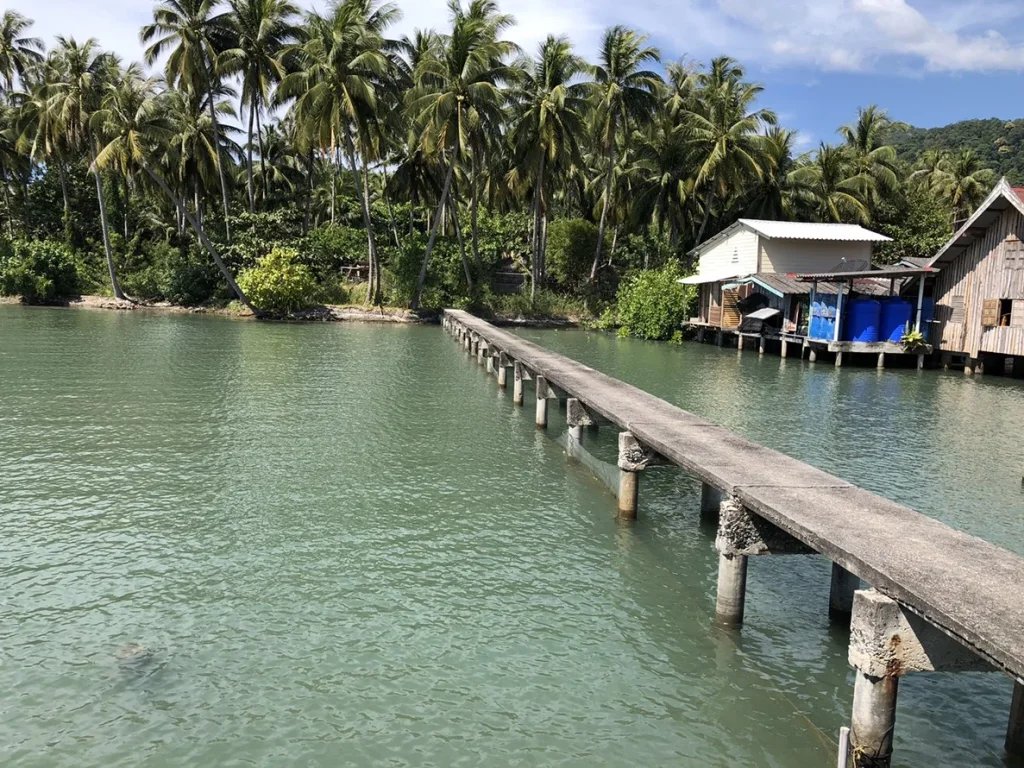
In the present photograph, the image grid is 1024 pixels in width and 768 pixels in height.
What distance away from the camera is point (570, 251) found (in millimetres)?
45719

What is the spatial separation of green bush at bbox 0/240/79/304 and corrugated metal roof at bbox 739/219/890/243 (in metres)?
35.3

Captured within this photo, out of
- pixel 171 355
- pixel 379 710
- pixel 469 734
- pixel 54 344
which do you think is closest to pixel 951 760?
pixel 469 734

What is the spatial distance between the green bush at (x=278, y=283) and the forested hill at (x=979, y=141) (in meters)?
56.6

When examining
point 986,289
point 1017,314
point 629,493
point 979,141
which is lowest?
point 629,493

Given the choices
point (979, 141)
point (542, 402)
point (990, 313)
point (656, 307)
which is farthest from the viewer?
point (979, 141)

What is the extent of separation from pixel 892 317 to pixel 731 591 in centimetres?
2414

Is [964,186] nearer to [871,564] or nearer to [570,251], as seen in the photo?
[570,251]

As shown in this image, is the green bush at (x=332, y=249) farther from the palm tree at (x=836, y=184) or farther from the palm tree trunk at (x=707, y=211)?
the palm tree at (x=836, y=184)

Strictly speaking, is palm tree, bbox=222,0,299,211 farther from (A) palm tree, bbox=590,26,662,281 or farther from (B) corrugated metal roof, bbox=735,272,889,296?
(B) corrugated metal roof, bbox=735,272,889,296

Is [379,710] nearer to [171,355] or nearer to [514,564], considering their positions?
[514,564]

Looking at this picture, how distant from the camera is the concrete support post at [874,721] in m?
4.44

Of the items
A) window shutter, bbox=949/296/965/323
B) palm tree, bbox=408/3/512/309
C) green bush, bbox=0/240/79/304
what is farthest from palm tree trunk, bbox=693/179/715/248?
green bush, bbox=0/240/79/304

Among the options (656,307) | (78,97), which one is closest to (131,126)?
(78,97)

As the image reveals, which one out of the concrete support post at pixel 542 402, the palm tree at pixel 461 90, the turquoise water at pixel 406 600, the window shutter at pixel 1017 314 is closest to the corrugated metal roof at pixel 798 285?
the window shutter at pixel 1017 314
